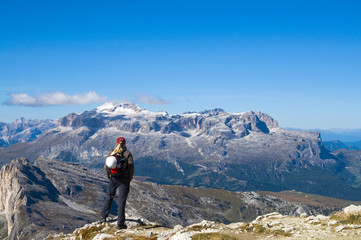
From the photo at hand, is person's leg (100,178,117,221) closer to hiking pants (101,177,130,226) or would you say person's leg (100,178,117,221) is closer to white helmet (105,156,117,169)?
hiking pants (101,177,130,226)

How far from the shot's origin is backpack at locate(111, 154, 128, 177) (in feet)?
96.9

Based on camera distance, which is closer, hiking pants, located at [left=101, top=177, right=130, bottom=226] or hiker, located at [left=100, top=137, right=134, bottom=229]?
hiker, located at [left=100, top=137, right=134, bottom=229]

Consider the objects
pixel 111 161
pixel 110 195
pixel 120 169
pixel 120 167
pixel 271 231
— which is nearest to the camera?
pixel 271 231

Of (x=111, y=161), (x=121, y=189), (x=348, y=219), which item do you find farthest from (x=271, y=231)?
(x=111, y=161)

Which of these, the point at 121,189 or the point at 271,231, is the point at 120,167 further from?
the point at 271,231

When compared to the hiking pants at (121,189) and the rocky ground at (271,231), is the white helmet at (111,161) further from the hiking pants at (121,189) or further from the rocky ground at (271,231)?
the rocky ground at (271,231)

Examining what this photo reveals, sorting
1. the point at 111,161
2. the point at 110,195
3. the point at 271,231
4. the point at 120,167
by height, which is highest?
the point at 111,161

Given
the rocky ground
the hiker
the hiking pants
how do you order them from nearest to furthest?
the rocky ground → the hiker → the hiking pants

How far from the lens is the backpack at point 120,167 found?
29.5 meters

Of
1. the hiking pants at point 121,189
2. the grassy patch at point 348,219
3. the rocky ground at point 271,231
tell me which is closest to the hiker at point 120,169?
the hiking pants at point 121,189

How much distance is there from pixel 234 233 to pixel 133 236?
8.74 meters

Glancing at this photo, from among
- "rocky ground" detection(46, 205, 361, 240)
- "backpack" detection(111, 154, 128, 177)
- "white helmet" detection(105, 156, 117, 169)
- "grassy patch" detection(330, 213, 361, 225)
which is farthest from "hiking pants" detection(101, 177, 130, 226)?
"grassy patch" detection(330, 213, 361, 225)

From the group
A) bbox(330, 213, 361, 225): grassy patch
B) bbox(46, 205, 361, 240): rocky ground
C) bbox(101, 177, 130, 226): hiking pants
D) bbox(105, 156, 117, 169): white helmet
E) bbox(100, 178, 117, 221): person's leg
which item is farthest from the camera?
bbox(100, 178, 117, 221): person's leg

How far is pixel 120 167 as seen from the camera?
97.4ft
